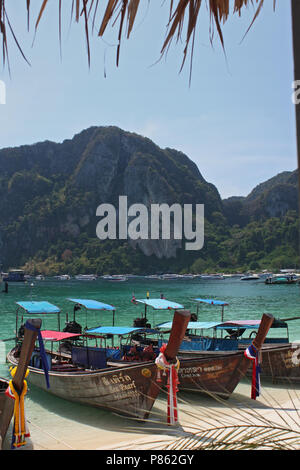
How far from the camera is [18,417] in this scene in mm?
5176

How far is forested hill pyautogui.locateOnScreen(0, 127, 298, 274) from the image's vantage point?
104250 millimetres

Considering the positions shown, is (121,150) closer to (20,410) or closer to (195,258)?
(195,258)

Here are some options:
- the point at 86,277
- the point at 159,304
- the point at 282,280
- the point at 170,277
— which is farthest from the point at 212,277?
the point at 159,304

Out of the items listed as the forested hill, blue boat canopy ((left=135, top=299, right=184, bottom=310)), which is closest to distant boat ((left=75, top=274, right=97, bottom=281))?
the forested hill

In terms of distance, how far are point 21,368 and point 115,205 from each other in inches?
4619

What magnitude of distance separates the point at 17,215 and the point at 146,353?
399ft

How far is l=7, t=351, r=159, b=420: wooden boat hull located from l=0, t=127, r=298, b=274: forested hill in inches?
3433

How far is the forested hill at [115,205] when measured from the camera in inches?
4104

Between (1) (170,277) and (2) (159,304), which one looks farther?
(1) (170,277)

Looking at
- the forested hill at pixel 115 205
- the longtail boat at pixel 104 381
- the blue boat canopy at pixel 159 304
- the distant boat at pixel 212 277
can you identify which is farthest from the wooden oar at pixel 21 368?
the forested hill at pixel 115 205

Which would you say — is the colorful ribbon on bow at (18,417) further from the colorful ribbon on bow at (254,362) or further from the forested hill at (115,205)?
the forested hill at (115,205)

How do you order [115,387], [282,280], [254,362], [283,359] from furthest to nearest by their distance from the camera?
[282,280] → [283,359] → [254,362] → [115,387]

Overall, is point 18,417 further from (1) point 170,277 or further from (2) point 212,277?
(1) point 170,277

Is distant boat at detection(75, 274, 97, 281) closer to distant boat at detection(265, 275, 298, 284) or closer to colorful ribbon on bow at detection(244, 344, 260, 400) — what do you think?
distant boat at detection(265, 275, 298, 284)
